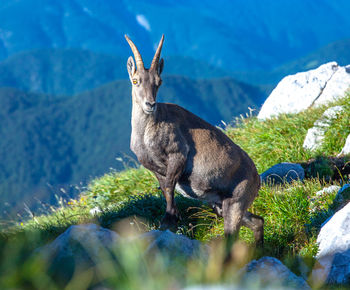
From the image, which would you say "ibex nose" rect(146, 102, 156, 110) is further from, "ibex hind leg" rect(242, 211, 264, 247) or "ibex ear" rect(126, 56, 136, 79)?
"ibex hind leg" rect(242, 211, 264, 247)

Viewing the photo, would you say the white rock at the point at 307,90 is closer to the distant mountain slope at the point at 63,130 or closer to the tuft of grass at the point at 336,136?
the tuft of grass at the point at 336,136

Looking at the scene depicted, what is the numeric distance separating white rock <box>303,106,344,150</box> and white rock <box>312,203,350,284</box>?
16.2 feet

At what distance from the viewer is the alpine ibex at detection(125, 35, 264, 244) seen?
16.7ft

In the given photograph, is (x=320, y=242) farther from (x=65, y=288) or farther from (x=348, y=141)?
(x=348, y=141)

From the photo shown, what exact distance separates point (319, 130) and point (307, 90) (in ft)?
10.8

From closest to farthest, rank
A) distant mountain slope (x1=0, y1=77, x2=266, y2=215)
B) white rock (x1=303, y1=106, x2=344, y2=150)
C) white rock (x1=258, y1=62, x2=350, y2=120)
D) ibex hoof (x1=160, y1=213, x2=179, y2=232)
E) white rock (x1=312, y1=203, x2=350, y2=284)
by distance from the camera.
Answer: white rock (x1=312, y1=203, x2=350, y2=284)
ibex hoof (x1=160, y1=213, x2=179, y2=232)
white rock (x1=303, y1=106, x2=344, y2=150)
white rock (x1=258, y1=62, x2=350, y2=120)
distant mountain slope (x1=0, y1=77, x2=266, y2=215)

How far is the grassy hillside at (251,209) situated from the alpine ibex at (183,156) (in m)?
0.66

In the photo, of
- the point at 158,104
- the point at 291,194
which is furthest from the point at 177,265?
the point at 291,194

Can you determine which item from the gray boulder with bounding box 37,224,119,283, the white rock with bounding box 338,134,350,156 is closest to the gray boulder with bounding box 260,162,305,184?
the white rock with bounding box 338,134,350,156

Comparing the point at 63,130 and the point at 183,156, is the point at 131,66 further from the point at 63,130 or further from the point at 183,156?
the point at 63,130

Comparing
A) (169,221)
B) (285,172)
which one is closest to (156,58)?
(169,221)

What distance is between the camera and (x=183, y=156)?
5.13 meters

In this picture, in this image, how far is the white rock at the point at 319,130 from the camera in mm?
9898

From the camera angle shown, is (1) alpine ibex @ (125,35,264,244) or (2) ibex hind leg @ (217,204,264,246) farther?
(2) ibex hind leg @ (217,204,264,246)
